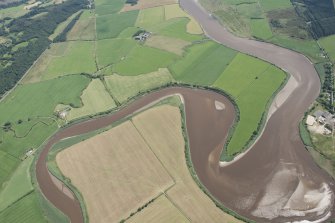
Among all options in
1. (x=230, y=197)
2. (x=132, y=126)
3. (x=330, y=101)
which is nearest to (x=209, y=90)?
(x=132, y=126)

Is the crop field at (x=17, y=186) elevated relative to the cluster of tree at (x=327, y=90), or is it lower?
lower

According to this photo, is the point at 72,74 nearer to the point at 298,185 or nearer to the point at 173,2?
the point at 173,2

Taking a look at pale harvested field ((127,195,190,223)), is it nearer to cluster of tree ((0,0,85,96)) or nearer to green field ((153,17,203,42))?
cluster of tree ((0,0,85,96))

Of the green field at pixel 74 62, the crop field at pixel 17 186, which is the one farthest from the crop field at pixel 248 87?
the crop field at pixel 17 186

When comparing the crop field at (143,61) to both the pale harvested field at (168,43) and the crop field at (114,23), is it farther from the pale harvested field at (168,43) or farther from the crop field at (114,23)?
the crop field at (114,23)

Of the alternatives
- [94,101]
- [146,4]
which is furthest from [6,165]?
[146,4]

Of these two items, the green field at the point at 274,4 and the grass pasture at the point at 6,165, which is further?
the green field at the point at 274,4
